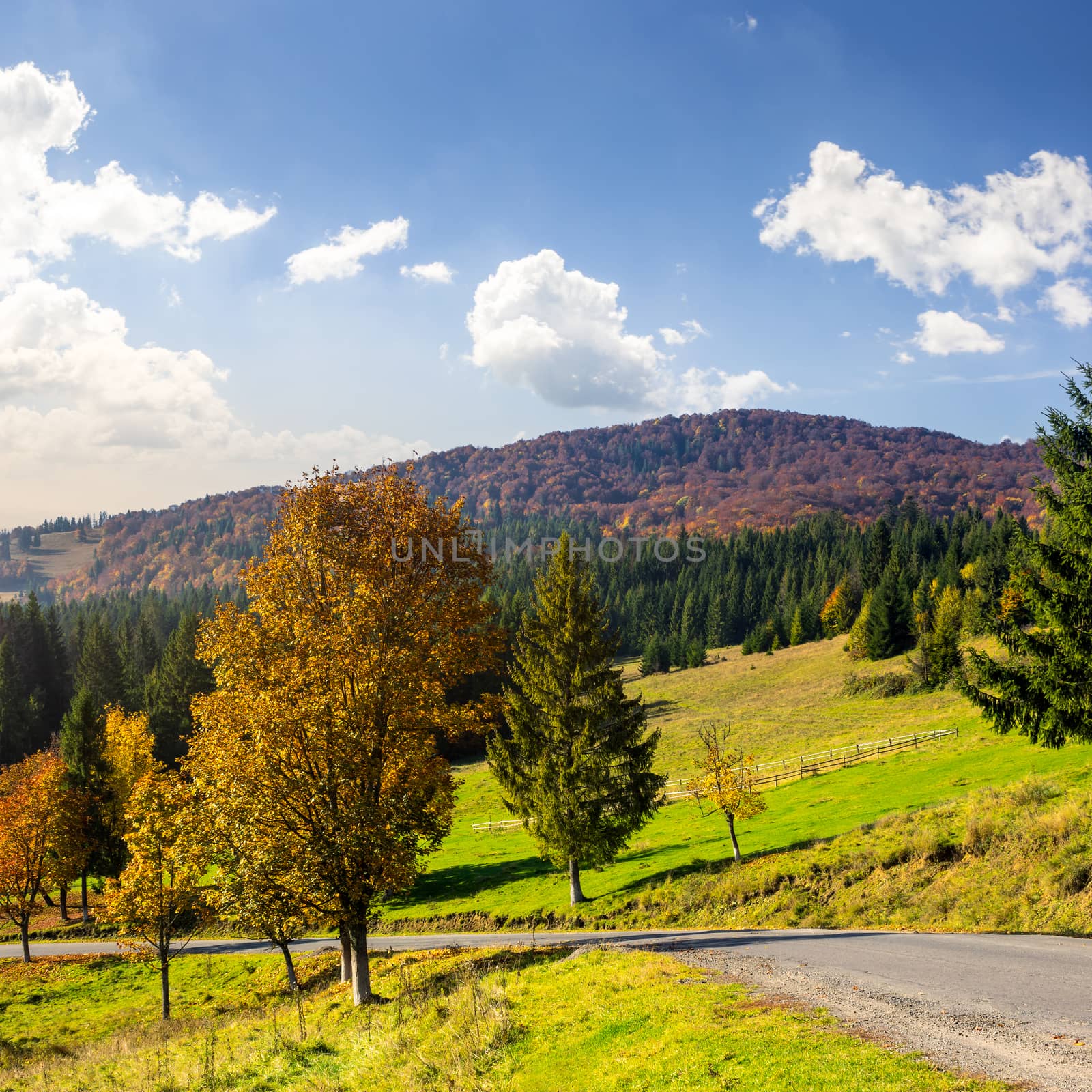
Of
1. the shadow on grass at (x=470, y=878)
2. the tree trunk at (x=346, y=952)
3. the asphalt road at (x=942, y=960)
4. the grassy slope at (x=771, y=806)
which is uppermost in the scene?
the asphalt road at (x=942, y=960)

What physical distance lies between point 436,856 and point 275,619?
4013 cm

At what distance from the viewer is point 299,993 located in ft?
84.6

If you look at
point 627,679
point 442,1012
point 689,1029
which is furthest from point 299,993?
point 627,679

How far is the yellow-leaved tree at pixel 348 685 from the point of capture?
1833cm

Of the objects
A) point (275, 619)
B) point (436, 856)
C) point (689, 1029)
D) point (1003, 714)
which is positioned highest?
point (275, 619)

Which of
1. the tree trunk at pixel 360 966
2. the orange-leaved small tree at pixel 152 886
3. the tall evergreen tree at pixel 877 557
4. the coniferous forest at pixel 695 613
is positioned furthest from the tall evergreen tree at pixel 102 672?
the tall evergreen tree at pixel 877 557

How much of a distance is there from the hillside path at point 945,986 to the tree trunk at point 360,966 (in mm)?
6506

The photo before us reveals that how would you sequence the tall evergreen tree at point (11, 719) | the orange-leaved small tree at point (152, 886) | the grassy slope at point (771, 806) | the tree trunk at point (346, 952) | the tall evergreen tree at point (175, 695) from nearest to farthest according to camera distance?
the tree trunk at point (346, 952) < the orange-leaved small tree at point (152, 886) < the grassy slope at point (771, 806) < the tall evergreen tree at point (175, 695) < the tall evergreen tree at point (11, 719)

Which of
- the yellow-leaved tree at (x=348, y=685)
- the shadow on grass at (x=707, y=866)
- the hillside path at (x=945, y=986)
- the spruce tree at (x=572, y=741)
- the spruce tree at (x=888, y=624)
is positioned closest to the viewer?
the hillside path at (x=945, y=986)

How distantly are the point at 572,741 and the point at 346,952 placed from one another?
13.5 meters

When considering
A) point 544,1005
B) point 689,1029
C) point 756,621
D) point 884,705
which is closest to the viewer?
point 689,1029

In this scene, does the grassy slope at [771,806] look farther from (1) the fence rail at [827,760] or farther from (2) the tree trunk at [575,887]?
(1) the fence rail at [827,760]

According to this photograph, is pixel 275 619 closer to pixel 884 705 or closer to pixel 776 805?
pixel 776 805

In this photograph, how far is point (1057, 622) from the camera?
19.8 meters
